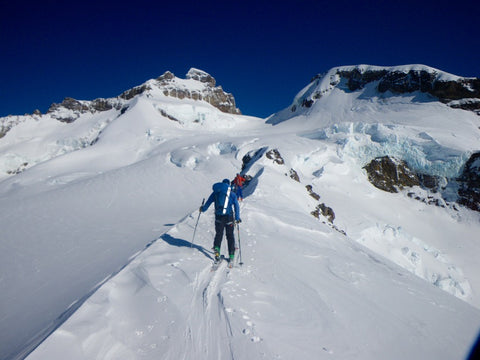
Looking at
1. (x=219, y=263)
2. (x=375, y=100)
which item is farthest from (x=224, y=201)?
(x=375, y=100)

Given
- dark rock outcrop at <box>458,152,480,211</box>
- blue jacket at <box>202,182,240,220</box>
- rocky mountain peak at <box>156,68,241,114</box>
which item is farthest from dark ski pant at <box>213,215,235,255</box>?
rocky mountain peak at <box>156,68,241,114</box>

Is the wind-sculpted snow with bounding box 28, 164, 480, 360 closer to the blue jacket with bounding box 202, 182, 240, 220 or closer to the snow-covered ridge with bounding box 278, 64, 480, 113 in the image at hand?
the blue jacket with bounding box 202, 182, 240, 220

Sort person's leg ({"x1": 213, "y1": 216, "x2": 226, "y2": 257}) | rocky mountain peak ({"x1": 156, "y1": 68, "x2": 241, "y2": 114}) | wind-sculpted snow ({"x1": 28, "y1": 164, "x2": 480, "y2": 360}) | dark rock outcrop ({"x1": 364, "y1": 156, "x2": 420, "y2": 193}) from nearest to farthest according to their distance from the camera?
wind-sculpted snow ({"x1": 28, "y1": 164, "x2": 480, "y2": 360}) → person's leg ({"x1": 213, "y1": 216, "x2": 226, "y2": 257}) → dark rock outcrop ({"x1": 364, "y1": 156, "x2": 420, "y2": 193}) → rocky mountain peak ({"x1": 156, "y1": 68, "x2": 241, "y2": 114})

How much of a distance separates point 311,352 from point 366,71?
→ 59.2 metres

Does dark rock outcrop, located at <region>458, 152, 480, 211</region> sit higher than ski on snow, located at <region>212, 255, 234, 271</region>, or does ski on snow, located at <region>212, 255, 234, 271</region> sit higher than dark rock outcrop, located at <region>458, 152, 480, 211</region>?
dark rock outcrop, located at <region>458, 152, 480, 211</region>

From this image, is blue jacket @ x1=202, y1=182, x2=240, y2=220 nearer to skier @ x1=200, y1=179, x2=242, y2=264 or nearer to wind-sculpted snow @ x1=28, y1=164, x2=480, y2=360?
skier @ x1=200, y1=179, x2=242, y2=264

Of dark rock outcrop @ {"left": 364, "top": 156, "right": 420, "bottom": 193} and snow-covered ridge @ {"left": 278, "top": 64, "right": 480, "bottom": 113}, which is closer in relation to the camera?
dark rock outcrop @ {"left": 364, "top": 156, "right": 420, "bottom": 193}

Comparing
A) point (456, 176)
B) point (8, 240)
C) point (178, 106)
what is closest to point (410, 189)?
point (456, 176)

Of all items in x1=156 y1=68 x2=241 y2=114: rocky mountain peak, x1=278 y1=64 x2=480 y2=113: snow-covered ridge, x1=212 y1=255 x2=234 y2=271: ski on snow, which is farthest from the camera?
x1=156 y1=68 x2=241 y2=114: rocky mountain peak

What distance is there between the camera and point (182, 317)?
10.3ft

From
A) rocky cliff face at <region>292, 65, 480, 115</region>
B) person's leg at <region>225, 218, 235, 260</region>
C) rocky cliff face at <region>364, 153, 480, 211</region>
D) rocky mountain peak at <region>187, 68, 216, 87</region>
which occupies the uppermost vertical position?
rocky mountain peak at <region>187, 68, 216, 87</region>

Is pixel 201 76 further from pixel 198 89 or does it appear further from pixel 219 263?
pixel 219 263

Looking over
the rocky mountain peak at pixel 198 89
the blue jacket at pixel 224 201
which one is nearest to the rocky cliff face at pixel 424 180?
the blue jacket at pixel 224 201

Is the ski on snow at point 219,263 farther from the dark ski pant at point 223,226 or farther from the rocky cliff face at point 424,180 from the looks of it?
the rocky cliff face at point 424,180
